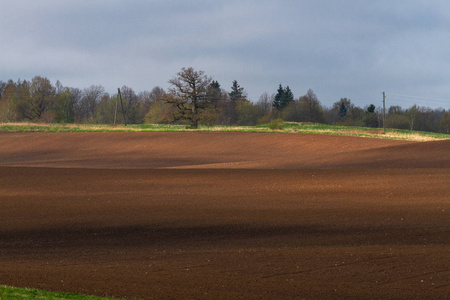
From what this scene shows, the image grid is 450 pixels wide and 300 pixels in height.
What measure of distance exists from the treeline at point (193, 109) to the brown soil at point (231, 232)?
35.7 metres

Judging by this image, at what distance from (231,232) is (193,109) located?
51361 millimetres

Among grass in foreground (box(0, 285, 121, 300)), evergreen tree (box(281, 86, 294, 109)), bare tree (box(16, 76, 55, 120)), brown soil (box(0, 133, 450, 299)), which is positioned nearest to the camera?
grass in foreground (box(0, 285, 121, 300))

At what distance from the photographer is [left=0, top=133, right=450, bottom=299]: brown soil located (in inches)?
413

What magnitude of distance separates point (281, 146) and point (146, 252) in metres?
38.0

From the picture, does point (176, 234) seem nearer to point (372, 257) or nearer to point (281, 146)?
point (372, 257)

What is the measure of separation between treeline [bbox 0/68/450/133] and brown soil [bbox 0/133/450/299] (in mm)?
35687

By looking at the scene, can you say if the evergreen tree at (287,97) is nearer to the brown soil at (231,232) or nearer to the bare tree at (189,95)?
the bare tree at (189,95)

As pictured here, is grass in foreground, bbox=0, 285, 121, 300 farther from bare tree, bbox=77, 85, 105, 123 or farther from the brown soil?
bare tree, bbox=77, 85, 105, 123

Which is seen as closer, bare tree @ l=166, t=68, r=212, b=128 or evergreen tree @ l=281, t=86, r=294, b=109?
bare tree @ l=166, t=68, r=212, b=128

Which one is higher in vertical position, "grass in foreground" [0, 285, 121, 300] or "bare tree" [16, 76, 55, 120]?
"bare tree" [16, 76, 55, 120]

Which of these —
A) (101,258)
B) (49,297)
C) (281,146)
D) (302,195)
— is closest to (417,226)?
(302,195)

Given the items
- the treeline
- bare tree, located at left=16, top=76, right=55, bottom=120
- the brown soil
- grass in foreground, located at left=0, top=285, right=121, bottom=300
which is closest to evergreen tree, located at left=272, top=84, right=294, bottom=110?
the treeline

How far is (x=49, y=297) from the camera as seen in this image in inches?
336

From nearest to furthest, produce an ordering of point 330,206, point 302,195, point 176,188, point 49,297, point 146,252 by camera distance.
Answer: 1. point 49,297
2. point 146,252
3. point 330,206
4. point 302,195
5. point 176,188
